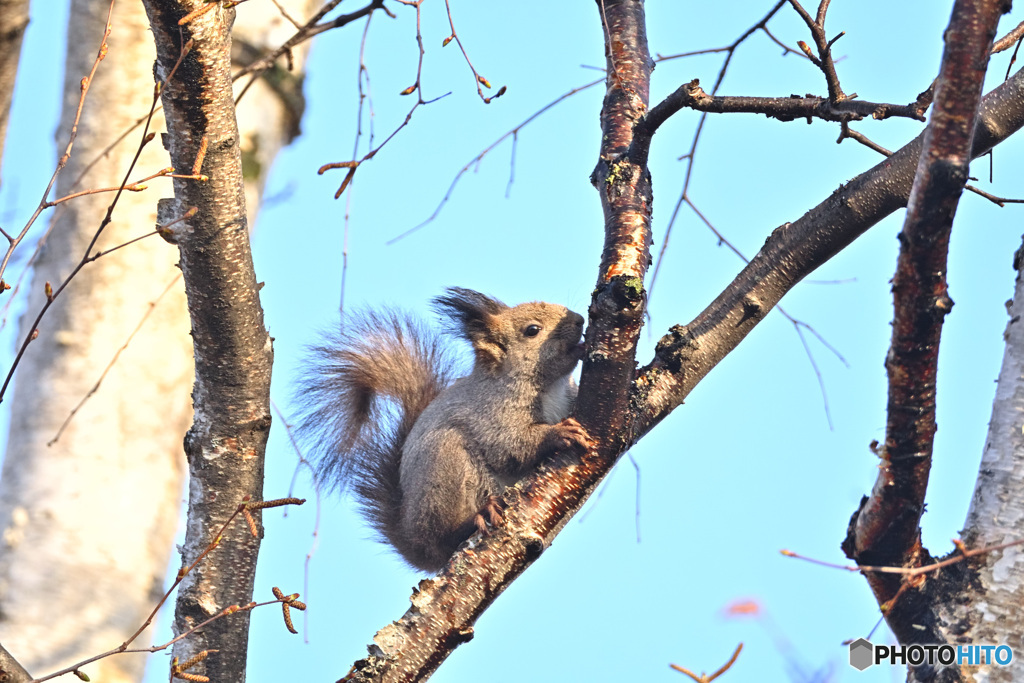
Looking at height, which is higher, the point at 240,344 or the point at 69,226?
the point at 69,226

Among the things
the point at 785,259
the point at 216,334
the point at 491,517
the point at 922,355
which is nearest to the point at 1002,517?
the point at 922,355

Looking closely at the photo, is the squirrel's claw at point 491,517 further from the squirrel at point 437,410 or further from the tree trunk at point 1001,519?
the tree trunk at point 1001,519

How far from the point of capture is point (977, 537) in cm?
225

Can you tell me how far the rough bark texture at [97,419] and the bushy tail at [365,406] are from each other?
0.55 metres

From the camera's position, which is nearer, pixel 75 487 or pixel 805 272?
pixel 805 272

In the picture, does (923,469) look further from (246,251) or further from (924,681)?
(246,251)

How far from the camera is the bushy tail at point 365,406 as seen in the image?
3.86 metres

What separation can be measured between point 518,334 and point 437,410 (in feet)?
1.76

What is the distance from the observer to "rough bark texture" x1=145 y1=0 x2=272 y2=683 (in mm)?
1985

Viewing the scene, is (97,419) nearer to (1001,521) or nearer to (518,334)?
(518,334)

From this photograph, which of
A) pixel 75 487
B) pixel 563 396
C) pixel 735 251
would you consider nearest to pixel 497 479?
pixel 563 396

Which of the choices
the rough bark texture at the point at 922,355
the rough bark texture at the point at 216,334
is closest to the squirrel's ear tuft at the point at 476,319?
the rough bark texture at the point at 216,334

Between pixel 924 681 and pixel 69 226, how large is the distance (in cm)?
337

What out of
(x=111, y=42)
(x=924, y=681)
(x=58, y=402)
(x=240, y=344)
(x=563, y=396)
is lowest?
(x=924, y=681)
